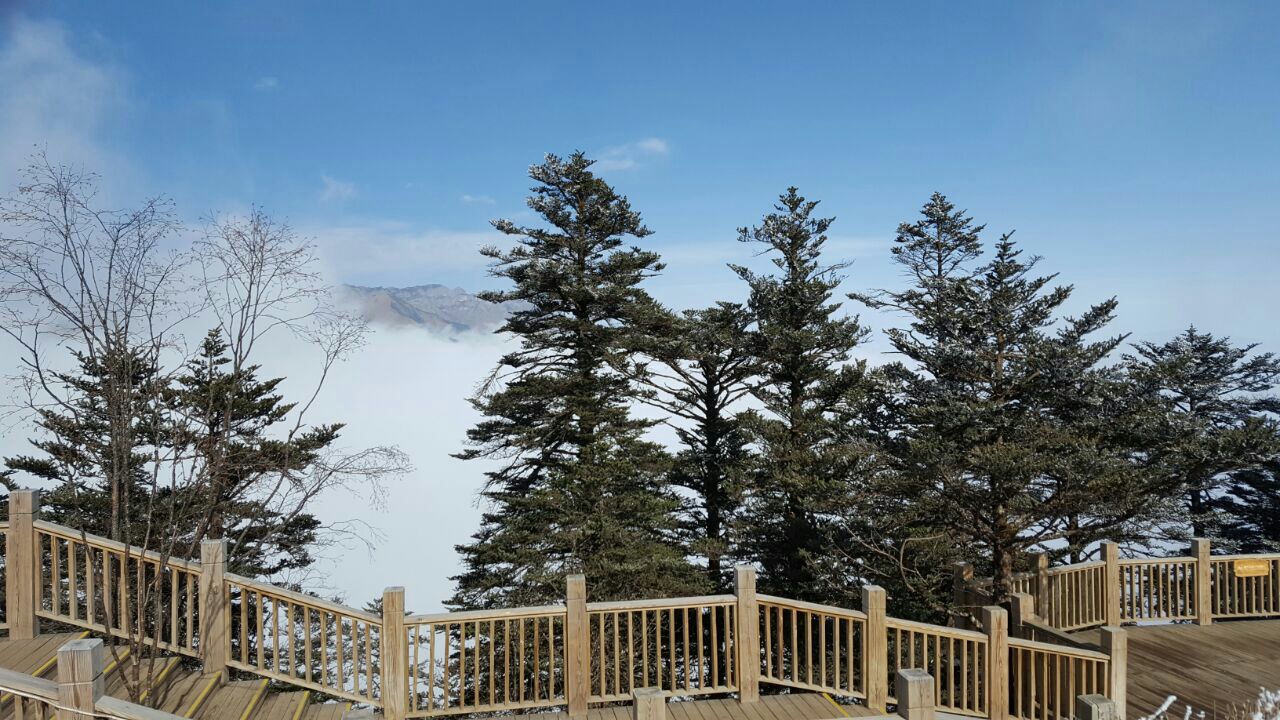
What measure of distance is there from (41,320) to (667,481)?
41.9 ft

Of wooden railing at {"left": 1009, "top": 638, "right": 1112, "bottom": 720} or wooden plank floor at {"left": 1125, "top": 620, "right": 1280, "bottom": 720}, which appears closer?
wooden railing at {"left": 1009, "top": 638, "right": 1112, "bottom": 720}

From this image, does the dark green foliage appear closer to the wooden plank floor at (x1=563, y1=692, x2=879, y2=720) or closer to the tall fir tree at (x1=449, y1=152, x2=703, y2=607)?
the wooden plank floor at (x1=563, y1=692, x2=879, y2=720)

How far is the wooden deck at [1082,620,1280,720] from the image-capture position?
6734 mm

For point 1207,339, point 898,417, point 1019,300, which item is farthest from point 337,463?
point 1207,339

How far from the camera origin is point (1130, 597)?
8914mm

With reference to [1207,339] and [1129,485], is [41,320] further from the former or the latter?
[1207,339]

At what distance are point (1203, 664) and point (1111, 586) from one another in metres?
1.20

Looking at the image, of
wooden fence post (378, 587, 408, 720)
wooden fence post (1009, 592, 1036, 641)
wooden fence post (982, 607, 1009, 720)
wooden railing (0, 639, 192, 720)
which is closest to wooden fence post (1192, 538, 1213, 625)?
wooden fence post (1009, 592, 1036, 641)

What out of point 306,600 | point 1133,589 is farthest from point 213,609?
point 1133,589

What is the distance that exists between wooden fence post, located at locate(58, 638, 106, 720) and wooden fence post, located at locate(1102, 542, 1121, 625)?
9.39m

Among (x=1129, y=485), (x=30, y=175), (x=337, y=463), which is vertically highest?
(x=30, y=175)

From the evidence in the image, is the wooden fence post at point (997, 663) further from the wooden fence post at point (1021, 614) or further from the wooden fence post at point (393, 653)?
the wooden fence post at point (393, 653)

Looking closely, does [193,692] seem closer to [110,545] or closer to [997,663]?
[110,545]

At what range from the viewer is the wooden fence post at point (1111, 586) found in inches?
341
